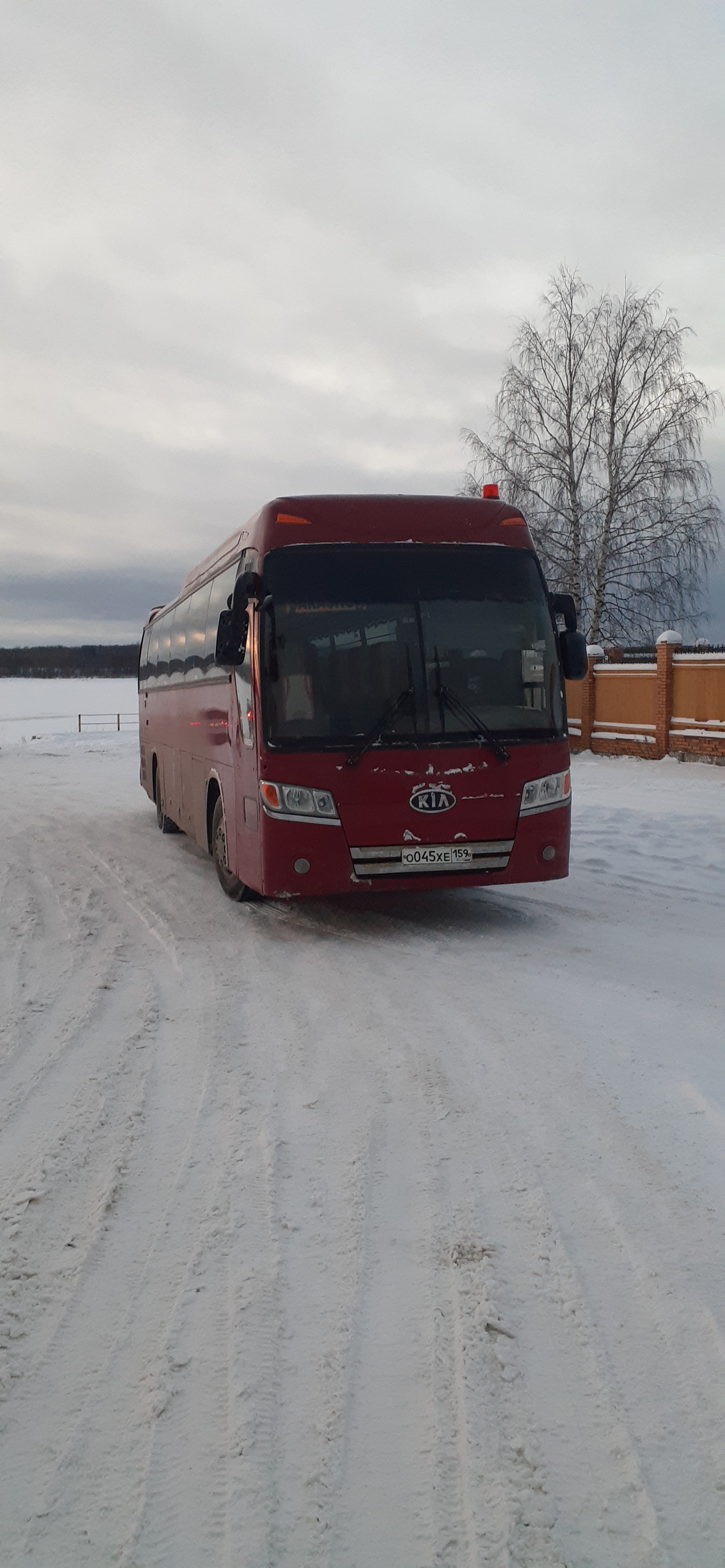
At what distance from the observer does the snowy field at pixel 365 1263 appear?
6.77 feet

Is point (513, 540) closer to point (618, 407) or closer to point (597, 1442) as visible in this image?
point (597, 1442)

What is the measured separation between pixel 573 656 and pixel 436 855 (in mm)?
1760

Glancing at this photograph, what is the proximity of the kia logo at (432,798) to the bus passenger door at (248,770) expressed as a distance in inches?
41.1

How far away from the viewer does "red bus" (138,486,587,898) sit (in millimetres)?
6801

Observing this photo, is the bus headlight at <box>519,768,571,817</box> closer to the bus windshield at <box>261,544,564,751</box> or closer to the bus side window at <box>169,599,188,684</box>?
the bus windshield at <box>261,544,564,751</box>

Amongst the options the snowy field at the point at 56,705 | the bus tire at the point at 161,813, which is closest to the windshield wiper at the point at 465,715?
the bus tire at the point at 161,813

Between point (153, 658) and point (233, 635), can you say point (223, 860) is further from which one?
point (153, 658)

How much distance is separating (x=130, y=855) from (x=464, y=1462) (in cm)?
934

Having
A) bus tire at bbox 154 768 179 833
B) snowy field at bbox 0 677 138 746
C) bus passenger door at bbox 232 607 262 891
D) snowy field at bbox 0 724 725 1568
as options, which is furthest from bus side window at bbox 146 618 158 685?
snowy field at bbox 0 677 138 746

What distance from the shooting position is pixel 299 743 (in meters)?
6.80

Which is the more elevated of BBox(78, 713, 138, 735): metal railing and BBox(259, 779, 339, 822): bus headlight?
BBox(78, 713, 138, 735): metal railing

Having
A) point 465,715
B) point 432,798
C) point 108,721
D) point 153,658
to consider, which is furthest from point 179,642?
point 108,721

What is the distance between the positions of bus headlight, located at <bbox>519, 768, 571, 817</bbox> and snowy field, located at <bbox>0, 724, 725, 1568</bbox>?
113cm

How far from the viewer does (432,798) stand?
6828mm
